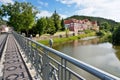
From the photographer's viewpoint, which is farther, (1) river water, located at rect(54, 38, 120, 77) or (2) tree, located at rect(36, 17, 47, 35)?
(2) tree, located at rect(36, 17, 47, 35)

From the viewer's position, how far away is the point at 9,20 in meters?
50.7

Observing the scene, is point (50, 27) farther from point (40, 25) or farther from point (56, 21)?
point (40, 25)

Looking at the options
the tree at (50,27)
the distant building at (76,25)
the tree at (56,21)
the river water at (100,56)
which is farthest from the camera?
the distant building at (76,25)

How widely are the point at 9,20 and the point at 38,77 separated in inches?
1846

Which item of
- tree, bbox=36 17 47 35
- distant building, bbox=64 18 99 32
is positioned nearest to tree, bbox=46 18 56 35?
tree, bbox=36 17 47 35

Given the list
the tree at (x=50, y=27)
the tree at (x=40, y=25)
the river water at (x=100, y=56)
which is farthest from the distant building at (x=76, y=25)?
the river water at (x=100, y=56)

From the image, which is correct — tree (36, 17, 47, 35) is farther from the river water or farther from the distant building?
the distant building

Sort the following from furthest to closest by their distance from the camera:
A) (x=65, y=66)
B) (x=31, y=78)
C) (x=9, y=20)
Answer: (x=9, y=20) < (x=31, y=78) < (x=65, y=66)

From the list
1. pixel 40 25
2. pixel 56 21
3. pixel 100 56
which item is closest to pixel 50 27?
pixel 56 21

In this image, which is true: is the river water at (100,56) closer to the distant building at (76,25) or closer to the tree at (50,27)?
the tree at (50,27)

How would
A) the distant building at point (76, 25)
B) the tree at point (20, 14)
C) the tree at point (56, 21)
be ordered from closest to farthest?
the tree at point (20, 14)
the tree at point (56, 21)
the distant building at point (76, 25)

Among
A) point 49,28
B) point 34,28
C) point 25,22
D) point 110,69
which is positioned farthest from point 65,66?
point 49,28

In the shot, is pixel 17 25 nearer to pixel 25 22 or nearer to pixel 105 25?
pixel 25 22

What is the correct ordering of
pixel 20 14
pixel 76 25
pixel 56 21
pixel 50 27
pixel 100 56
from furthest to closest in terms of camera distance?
pixel 76 25, pixel 56 21, pixel 50 27, pixel 20 14, pixel 100 56
